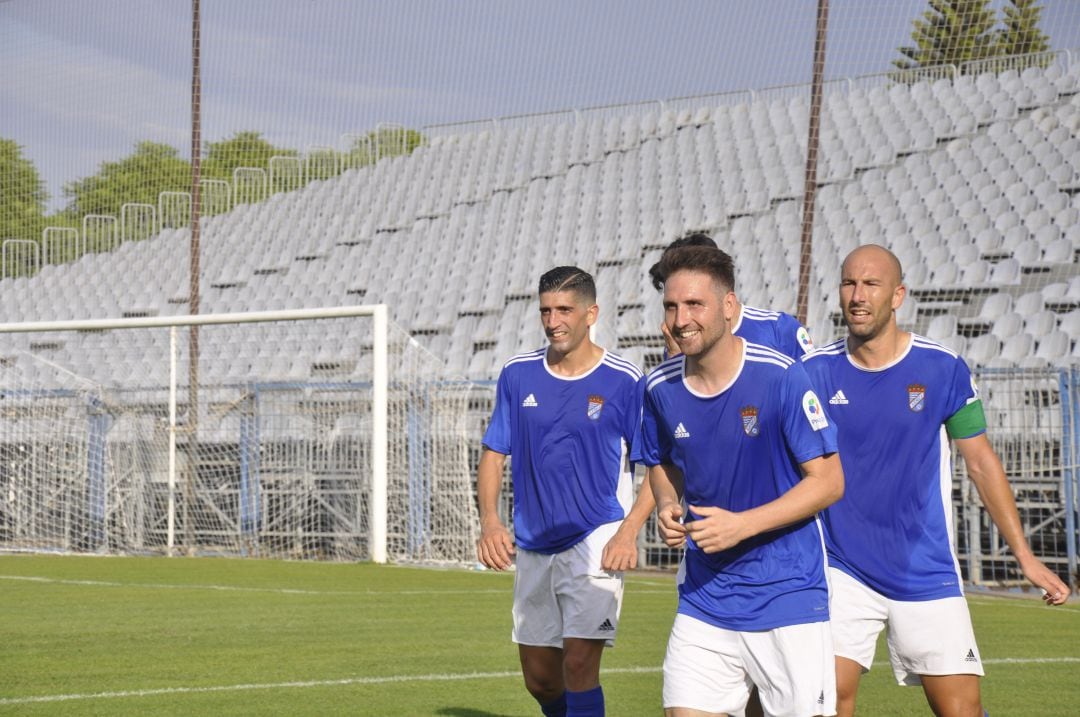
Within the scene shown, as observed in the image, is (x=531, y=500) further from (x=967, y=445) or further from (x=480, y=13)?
(x=480, y=13)

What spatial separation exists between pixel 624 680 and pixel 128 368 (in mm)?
13445

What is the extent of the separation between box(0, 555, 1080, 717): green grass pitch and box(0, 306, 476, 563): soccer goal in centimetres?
202

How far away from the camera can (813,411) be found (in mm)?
4000

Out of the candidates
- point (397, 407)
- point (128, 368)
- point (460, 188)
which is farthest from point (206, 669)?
point (460, 188)

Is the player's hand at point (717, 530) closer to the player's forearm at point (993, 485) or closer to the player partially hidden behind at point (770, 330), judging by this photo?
the player's forearm at point (993, 485)

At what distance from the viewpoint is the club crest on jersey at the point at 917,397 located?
16.0 feet

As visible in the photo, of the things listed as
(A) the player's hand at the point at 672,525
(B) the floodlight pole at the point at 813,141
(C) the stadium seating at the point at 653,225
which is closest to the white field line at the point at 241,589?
(B) the floodlight pole at the point at 813,141

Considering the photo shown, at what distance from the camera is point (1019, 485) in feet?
47.1

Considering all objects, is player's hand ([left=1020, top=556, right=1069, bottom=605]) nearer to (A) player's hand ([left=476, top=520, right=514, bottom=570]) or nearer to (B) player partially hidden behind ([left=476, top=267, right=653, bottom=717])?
(B) player partially hidden behind ([left=476, top=267, right=653, bottom=717])

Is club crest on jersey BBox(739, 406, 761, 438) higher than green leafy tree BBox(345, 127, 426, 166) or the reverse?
the reverse

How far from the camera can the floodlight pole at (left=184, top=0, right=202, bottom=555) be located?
56.3ft

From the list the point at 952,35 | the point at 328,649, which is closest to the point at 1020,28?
the point at 952,35

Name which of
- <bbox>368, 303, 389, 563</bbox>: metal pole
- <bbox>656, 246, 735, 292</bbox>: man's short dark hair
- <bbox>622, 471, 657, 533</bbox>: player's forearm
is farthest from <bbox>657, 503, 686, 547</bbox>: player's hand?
<bbox>368, 303, 389, 563</bbox>: metal pole

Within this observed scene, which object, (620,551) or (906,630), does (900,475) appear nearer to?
(906,630)
